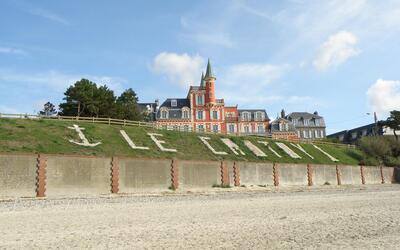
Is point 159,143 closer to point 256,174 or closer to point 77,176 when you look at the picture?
point 256,174

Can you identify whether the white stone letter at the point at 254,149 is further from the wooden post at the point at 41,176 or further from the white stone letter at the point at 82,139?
the wooden post at the point at 41,176

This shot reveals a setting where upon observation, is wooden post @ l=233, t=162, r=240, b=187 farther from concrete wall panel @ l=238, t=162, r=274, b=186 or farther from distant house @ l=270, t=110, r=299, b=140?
distant house @ l=270, t=110, r=299, b=140

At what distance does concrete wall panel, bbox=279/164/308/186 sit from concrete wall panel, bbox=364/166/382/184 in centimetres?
1448

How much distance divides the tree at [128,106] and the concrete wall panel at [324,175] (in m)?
38.7

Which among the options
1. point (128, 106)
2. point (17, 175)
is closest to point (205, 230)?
point (17, 175)

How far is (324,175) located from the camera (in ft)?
185

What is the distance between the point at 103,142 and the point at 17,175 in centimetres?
1534

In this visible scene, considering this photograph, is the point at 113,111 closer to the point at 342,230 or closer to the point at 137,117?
the point at 137,117

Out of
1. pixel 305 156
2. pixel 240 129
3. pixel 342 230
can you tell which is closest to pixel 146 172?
pixel 342 230

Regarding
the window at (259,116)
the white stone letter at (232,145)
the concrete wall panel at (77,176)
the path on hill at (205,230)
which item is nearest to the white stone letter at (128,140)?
the concrete wall panel at (77,176)

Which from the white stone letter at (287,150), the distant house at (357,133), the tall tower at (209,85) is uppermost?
the tall tower at (209,85)

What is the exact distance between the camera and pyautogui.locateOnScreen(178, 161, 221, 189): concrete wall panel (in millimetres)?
41750

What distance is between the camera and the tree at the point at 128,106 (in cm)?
8031


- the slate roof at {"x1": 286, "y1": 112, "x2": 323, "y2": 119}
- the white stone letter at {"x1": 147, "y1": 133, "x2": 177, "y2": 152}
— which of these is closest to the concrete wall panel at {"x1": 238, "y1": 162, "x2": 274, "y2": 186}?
the white stone letter at {"x1": 147, "y1": 133, "x2": 177, "y2": 152}
